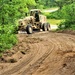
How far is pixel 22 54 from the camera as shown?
19391 millimetres

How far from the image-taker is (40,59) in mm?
17672

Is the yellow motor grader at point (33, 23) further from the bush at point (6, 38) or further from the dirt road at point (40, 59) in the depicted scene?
the bush at point (6, 38)

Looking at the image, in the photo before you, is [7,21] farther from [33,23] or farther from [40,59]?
[33,23]

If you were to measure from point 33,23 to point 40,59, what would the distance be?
1689cm

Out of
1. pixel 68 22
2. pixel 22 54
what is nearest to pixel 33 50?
pixel 22 54

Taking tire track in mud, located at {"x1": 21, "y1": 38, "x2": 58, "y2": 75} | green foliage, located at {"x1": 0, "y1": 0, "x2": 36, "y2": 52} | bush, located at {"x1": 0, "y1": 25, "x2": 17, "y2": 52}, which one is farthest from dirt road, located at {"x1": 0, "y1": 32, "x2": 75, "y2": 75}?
green foliage, located at {"x1": 0, "y1": 0, "x2": 36, "y2": 52}

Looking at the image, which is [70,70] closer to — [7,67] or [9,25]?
[7,67]

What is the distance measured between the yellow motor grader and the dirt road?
969cm

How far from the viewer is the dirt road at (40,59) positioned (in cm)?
1500

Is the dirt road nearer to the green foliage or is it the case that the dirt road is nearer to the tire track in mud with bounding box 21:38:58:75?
the tire track in mud with bounding box 21:38:58:75

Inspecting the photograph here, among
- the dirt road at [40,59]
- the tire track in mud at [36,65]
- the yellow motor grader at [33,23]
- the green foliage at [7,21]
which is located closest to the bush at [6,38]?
the green foliage at [7,21]

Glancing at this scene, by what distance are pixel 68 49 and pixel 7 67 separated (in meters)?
5.40

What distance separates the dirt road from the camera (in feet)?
49.2

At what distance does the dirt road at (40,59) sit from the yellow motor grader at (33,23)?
9.69 meters
